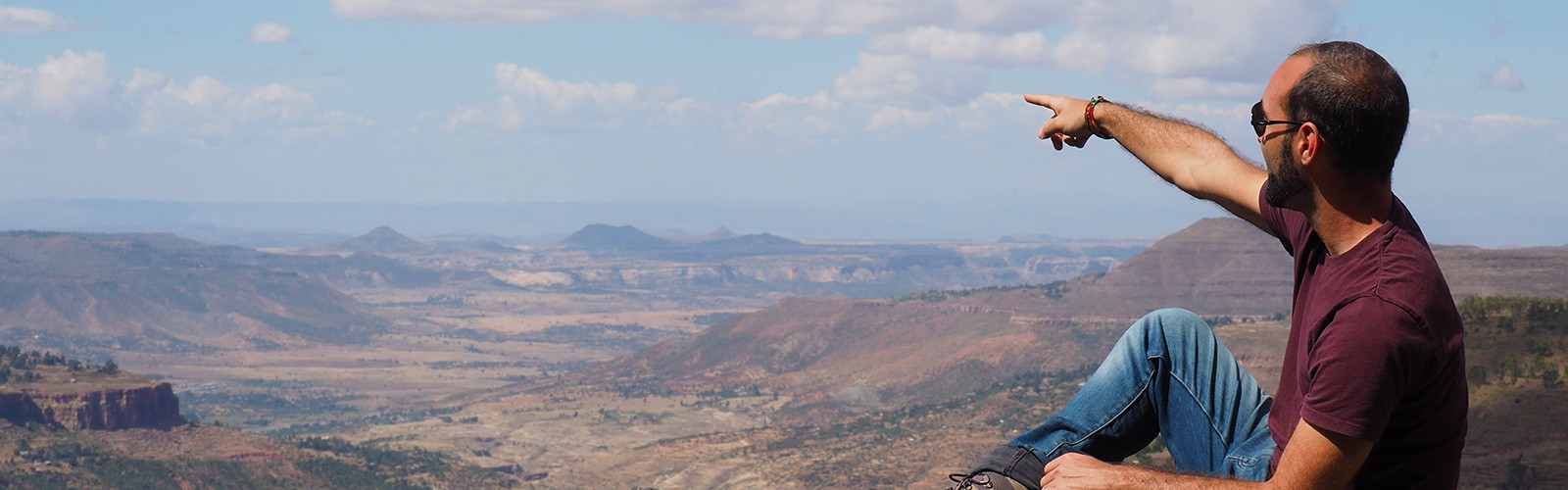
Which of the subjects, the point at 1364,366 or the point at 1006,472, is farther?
the point at 1006,472

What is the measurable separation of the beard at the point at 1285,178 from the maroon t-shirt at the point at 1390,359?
0.89ft

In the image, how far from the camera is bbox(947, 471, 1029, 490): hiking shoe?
540 centimetres

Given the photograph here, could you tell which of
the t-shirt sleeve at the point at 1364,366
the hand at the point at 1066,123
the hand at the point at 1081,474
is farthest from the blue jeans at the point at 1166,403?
the t-shirt sleeve at the point at 1364,366

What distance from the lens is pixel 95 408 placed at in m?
86.1

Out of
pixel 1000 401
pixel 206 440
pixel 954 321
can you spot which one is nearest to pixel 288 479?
pixel 206 440

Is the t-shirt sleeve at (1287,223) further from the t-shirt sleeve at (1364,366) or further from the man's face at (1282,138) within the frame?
the t-shirt sleeve at (1364,366)

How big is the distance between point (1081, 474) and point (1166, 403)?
1.24 metres

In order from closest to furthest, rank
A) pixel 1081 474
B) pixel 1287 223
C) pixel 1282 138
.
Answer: pixel 1282 138
pixel 1081 474
pixel 1287 223

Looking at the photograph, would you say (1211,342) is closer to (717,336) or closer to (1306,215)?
(1306,215)

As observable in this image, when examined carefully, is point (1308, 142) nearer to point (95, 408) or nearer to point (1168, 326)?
point (1168, 326)

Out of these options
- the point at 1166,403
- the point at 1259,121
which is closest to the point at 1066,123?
the point at 1166,403

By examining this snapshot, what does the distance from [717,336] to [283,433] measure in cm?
6882

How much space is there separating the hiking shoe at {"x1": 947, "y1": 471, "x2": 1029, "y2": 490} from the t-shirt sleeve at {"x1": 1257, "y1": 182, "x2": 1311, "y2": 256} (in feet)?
5.08

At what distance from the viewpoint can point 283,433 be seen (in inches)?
5468
